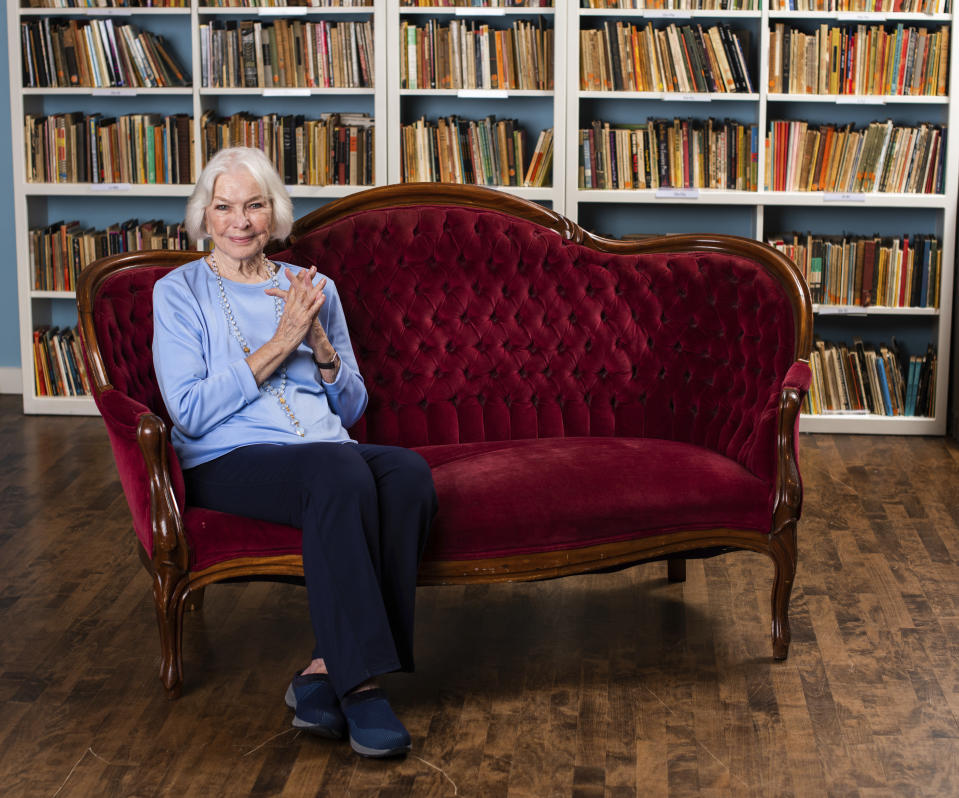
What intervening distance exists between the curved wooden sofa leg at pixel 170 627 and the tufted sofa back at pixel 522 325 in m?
0.75

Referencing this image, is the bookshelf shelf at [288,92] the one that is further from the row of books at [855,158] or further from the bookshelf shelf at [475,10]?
the row of books at [855,158]

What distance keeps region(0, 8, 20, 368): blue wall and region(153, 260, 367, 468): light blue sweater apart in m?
3.12

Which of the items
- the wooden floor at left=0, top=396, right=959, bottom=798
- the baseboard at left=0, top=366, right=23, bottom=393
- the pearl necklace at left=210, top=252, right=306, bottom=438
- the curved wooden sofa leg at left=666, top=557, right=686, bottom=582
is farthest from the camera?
the baseboard at left=0, top=366, right=23, bottom=393

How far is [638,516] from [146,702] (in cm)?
111

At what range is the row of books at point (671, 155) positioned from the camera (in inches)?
202

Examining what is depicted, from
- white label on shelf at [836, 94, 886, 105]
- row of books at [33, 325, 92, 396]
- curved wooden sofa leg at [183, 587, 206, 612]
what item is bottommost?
curved wooden sofa leg at [183, 587, 206, 612]

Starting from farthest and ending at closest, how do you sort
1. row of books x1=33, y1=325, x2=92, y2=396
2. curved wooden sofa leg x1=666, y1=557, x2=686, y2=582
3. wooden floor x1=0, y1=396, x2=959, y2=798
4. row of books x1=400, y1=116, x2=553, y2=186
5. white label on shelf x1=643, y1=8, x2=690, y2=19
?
row of books x1=33, y1=325, x2=92, y2=396 → row of books x1=400, y1=116, x2=553, y2=186 → white label on shelf x1=643, y1=8, x2=690, y2=19 → curved wooden sofa leg x1=666, y1=557, x2=686, y2=582 → wooden floor x1=0, y1=396, x2=959, y2=798

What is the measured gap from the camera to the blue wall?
18.5 feet

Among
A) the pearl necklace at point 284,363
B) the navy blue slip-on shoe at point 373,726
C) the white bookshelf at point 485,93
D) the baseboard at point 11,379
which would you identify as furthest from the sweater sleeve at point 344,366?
the baseboard at point 11,379

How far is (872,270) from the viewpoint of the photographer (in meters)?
5.15

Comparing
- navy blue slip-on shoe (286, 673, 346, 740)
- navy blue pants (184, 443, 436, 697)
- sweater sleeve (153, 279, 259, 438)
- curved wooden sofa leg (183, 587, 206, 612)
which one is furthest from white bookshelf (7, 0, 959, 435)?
navy blue slip-on shoe (286, 673, 346, 740)

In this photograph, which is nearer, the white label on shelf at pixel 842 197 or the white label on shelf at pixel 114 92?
the white label on shelf at pixel 842 197

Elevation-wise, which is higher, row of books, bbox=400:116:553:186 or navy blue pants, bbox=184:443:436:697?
row of books, bbox=400:116:553:186

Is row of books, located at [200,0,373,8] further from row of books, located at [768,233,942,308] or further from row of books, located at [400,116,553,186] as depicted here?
row of books, located at [768,233,942,308]
